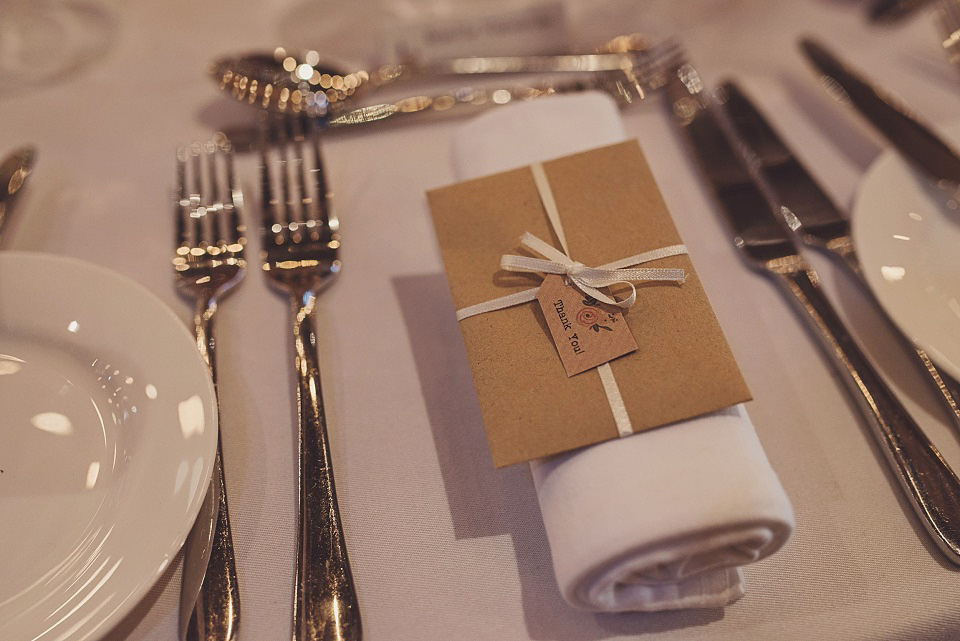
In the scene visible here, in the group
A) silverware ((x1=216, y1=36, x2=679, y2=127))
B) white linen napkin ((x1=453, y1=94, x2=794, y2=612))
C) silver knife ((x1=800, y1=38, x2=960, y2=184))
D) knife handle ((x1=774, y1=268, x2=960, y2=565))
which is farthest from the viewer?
silverware ((x1=216, y1=36, x2=679, y2=127))

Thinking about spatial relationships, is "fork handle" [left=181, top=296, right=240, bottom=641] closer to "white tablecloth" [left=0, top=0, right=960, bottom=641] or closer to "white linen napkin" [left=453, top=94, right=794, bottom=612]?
"white tablecloth" [left=0, top=0, right=960, bottom=641]

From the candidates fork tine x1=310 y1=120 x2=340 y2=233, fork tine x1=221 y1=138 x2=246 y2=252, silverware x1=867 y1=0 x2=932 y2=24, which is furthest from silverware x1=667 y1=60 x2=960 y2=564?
fork tine x1=221 y1=138 x2=246 y2=252

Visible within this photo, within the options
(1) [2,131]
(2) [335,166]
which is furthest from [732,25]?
(1) [2,131]

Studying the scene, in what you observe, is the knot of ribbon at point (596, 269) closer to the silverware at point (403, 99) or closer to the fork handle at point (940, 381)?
the fork handle at point (940, 381)

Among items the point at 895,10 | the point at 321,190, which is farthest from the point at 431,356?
the point at 895,10

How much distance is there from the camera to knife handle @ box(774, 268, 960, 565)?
551 mm

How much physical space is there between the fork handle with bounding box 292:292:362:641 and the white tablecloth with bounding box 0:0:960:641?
25 mm

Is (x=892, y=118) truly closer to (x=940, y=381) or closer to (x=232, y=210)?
(x=940, y=381)

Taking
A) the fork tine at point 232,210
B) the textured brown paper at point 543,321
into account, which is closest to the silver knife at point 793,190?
the textured brown paper at point 543,321

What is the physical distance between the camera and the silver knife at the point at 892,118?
0.72 meters

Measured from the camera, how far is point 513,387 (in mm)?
510

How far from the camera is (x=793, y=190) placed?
77cm

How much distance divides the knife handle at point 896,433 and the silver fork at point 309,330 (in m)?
0.51

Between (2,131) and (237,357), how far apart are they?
52cm
